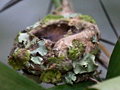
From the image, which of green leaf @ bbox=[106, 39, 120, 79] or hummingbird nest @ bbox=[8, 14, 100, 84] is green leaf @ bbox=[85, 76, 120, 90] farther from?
hummingbird nest @ bbox=[8, 14, 100, 84]

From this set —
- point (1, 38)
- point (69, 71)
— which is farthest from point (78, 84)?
point (1, 38)

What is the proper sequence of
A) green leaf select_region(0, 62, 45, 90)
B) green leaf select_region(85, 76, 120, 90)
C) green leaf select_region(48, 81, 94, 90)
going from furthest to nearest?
green leaf select_region(48, 81, 94, 90)
green leaf select_region(0, 62, 45, 90)
green leaf select_region(85, 76, 120, 90)

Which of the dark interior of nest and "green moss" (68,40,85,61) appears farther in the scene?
the dark interior of nest

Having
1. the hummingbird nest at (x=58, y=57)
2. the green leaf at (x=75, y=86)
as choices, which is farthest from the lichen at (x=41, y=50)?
Result: the green leaf at (x=75, y=86)

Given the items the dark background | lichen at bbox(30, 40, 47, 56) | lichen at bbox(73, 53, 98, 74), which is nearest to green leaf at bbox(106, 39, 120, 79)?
lichen at bbox(73, 53, 98, 74)

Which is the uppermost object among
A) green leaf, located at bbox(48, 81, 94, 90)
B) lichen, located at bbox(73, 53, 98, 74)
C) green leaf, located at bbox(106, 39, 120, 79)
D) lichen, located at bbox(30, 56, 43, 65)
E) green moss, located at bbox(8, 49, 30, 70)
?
green moss, located at bbox(8, 49, 30, 70)

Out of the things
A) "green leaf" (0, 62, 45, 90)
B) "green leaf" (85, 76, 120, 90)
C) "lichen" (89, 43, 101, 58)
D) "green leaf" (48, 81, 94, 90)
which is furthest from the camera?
"lichen" (89, 43, 101, 58)

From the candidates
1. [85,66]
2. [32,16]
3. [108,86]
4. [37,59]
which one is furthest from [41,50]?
[32,16]

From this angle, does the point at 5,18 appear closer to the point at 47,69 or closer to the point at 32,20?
the point at 32,20

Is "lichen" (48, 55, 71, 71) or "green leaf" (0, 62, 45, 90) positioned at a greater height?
"green leaf" (0, 62, 45, 90)
